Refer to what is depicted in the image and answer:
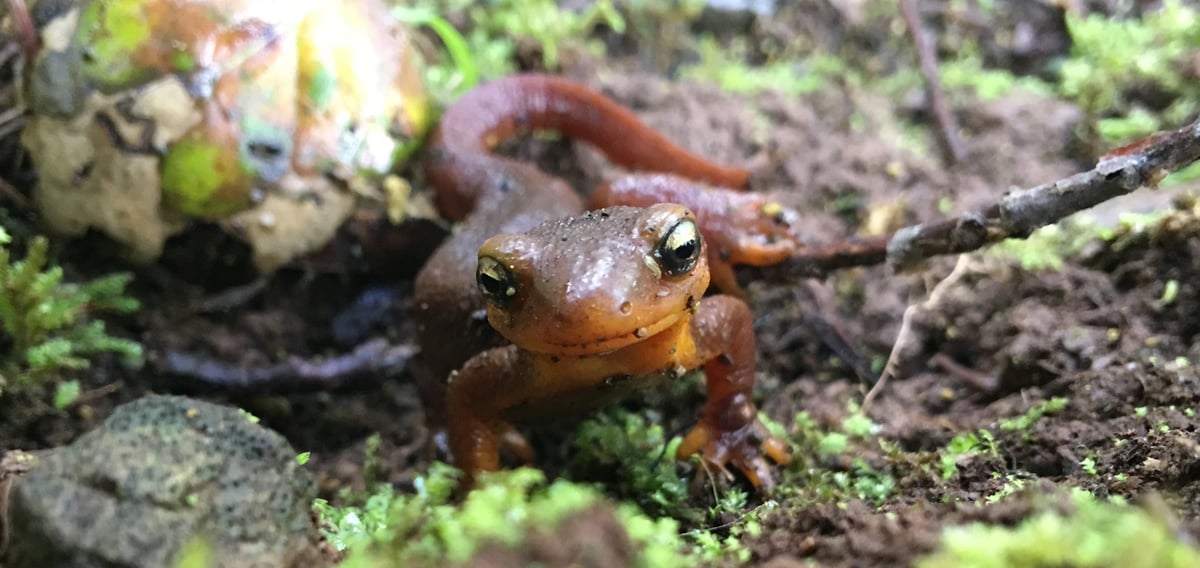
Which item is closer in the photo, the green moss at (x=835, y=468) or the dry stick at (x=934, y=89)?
the green moss at (x=835, y=468)

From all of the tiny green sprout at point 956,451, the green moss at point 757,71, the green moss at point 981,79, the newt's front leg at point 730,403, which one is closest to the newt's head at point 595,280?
the newt's front leg at point 730,403

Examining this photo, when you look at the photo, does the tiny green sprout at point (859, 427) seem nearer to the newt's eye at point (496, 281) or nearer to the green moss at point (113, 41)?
the newt's eye at point (496, 281)

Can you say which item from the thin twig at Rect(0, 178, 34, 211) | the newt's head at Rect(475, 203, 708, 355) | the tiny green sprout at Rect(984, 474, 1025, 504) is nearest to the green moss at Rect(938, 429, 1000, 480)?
the tiny green sprout at Rect(984, 474, 1025, 504)

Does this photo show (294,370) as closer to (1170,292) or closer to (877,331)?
(877,331)

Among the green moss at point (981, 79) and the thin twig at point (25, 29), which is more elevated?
the green moss at point (981, 79)

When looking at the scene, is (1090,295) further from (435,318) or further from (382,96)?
(382,96)

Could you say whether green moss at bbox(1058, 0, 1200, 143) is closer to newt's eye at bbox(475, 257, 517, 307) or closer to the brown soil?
the brown soil

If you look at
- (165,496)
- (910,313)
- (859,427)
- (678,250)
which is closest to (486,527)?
(165,496)
